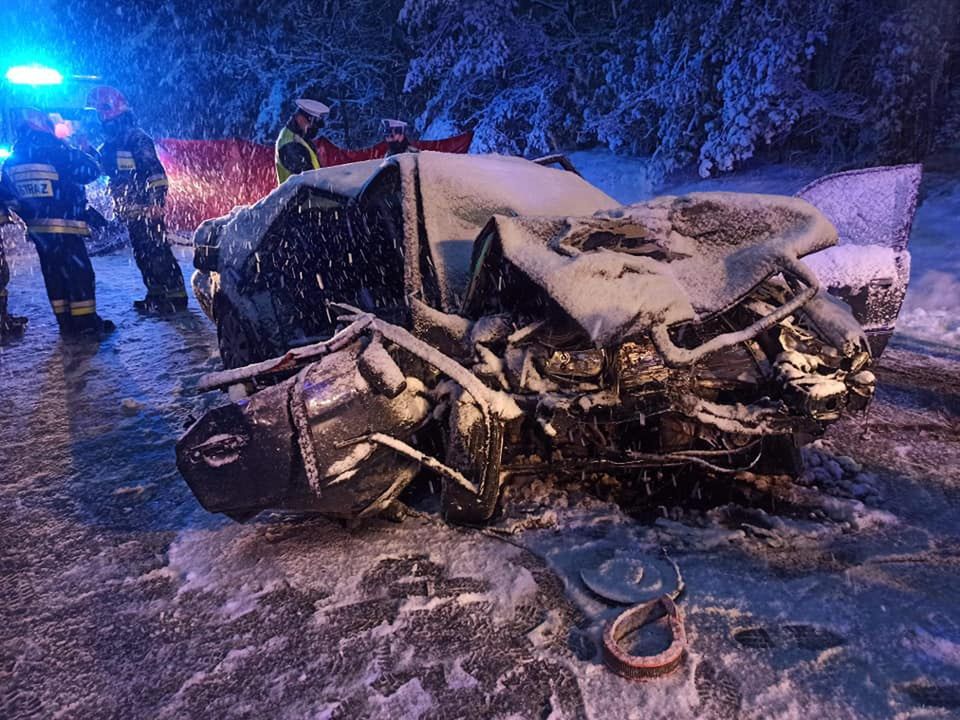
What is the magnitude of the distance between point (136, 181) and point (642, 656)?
7.16 metres

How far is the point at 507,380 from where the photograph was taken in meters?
2.26

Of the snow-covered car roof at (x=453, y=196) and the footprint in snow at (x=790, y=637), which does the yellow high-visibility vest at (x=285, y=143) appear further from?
the footprint in snow at (x=790, y=637)

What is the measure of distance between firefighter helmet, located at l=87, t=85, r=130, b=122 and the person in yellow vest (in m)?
1.71

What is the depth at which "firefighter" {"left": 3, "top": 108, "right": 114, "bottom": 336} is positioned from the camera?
18.4ft

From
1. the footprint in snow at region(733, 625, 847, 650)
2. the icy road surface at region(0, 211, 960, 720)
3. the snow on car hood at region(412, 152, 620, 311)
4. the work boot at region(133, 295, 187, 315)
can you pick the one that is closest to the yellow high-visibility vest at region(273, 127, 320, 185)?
the work boot at region(133, 295, 187, 315)

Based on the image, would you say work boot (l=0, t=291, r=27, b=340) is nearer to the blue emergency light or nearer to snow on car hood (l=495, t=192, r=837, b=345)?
the blue emergency light

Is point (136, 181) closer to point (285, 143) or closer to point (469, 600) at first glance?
point (285, 143)

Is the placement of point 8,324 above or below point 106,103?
below

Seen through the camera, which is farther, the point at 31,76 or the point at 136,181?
the point at 136,181

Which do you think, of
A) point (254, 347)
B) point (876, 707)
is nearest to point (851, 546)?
point (876, 707)

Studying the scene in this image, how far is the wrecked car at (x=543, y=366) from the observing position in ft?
7.11

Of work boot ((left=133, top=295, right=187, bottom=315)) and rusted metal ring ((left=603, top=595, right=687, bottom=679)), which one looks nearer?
rusted metal ring ((left=603, top=595, right=687, bottom=679))

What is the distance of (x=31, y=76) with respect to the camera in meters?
6.13

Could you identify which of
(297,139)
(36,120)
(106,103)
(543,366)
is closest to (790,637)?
(543,366)
